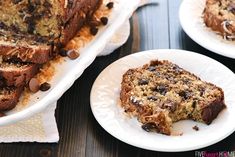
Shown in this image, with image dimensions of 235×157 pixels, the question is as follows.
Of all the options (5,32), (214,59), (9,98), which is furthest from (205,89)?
(5,32)

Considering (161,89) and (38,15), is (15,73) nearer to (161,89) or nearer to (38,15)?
(38,15)

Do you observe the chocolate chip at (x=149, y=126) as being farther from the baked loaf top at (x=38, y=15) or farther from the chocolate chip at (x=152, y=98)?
the baked loaf top at (x=38, y=15)

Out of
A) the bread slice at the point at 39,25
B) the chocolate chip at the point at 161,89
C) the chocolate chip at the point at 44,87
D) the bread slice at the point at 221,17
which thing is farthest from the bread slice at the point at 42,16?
the bread slice at the point at 221,17

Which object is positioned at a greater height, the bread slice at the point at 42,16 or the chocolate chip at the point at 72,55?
the bread slice at the point at 42,16

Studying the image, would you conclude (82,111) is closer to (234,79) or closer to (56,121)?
(56,121)

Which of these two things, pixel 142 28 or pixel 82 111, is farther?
pixel 142 28

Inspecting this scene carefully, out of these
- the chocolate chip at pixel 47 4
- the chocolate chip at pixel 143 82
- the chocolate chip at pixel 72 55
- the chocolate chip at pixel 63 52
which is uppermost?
the chocolate chip at pixel 47 4
